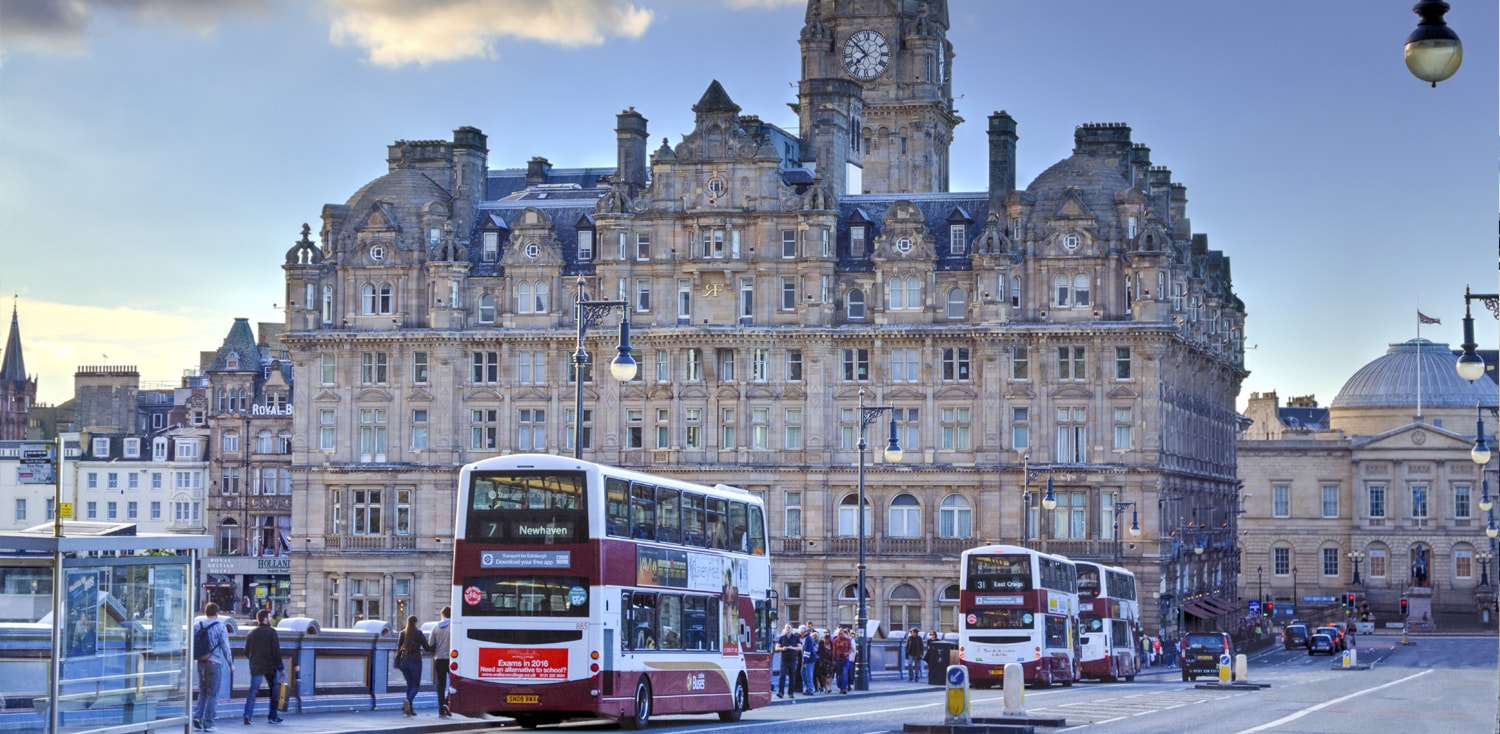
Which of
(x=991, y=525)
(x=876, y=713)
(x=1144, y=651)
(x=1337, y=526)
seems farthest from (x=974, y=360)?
(x=1337, y=526)

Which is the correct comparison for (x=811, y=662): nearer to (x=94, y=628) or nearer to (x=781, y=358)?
(x=94, y=628)

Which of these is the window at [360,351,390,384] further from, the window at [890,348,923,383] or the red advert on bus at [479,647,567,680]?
the red advert on bus at [479,647,567,680]

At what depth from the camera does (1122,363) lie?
94.3 metres

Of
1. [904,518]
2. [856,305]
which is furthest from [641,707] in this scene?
[856,305]

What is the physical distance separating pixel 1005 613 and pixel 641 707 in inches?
978

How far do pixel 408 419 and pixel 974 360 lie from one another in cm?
2488

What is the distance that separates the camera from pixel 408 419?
329 ft

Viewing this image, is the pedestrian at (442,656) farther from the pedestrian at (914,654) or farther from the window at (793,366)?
the window at (793,366)

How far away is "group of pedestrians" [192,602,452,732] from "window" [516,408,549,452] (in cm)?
5388

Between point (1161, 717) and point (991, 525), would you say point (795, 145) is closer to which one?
point (991, 525)

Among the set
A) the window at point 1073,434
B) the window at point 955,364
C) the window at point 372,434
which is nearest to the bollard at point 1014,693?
the window at point 1073,434

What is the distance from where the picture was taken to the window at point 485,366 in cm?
10000

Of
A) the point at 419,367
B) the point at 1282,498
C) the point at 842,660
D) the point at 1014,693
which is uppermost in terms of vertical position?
the point at 419,367

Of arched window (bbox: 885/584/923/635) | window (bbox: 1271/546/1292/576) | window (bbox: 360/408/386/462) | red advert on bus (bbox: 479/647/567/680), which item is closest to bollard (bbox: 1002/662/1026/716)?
red advert on bus (bbox: 479/647/567/680)
